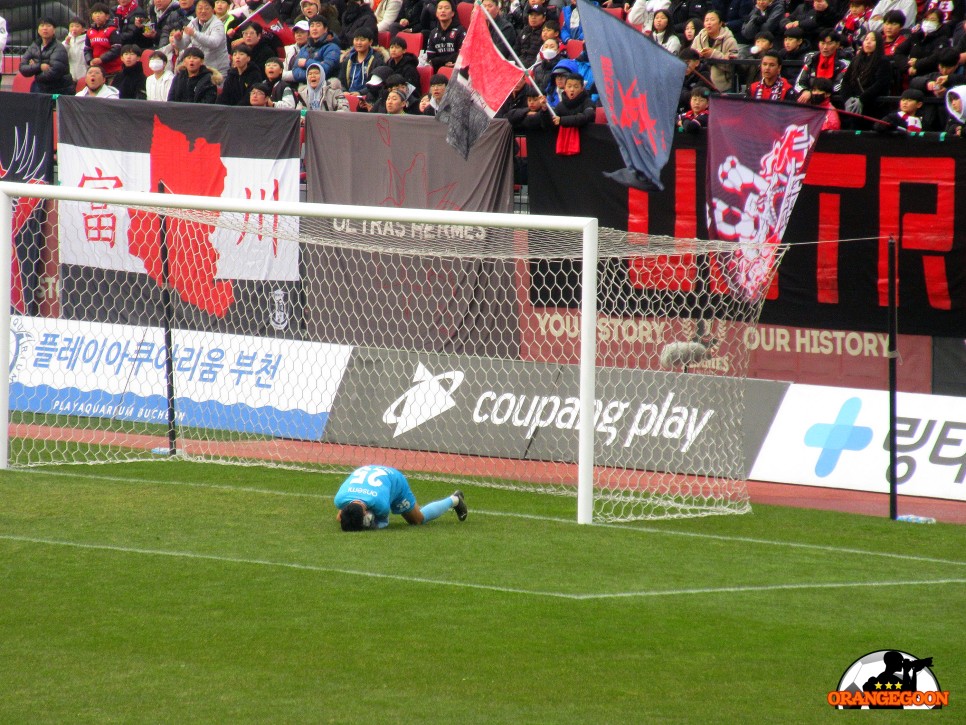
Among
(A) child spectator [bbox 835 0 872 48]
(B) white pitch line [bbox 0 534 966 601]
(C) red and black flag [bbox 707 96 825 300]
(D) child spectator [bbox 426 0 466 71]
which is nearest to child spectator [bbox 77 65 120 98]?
(D) child spectator [bbox 426 0 466 71]

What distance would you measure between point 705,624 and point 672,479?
393 cm

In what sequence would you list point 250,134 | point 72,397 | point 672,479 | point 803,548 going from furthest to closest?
point 250,134 → point 72,397 → point 672,479 → point 803,548

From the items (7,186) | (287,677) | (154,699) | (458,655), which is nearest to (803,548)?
(458,655)

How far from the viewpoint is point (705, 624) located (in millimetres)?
6539

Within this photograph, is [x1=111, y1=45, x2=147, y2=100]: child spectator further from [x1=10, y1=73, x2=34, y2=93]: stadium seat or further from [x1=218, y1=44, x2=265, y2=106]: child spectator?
[x1=10, y1=73, x2=34, y2=93]: stadium seat

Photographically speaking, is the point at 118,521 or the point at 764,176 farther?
the point at 764,176

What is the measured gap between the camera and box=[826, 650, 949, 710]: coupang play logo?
17.8 feet

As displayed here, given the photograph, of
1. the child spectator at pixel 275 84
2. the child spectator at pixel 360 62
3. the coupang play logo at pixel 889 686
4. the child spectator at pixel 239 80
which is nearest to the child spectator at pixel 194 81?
the child spectator at pixel 239 80

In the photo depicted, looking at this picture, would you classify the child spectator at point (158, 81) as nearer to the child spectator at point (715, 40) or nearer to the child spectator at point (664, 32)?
the child spectator at point (664, 32)

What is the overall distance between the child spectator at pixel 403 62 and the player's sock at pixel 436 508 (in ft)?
25.0

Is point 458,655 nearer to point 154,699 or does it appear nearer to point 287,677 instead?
point 287,677

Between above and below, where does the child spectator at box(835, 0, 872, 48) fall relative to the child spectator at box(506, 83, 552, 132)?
above

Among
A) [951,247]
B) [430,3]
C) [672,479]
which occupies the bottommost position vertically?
[672,479]

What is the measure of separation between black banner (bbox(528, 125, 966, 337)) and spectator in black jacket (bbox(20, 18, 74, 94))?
8816mm
